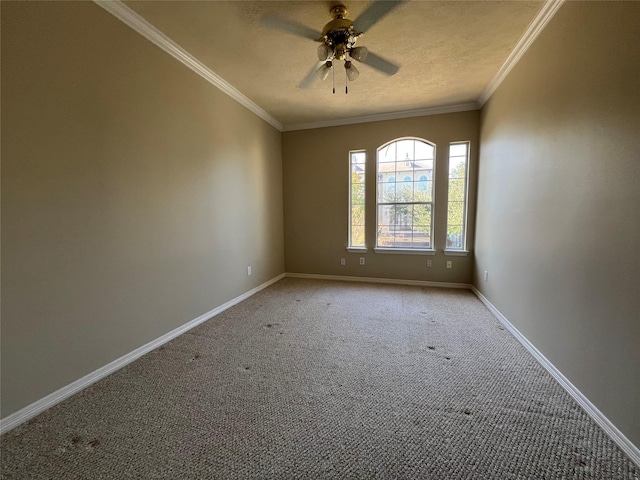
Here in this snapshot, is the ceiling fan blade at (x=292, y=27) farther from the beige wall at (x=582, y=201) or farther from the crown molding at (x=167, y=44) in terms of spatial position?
the beige wall at (x=582, y=201)

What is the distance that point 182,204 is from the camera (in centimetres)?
250

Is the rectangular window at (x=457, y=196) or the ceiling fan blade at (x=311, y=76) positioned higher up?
the ceiling fan blade at (x=311, y=76)

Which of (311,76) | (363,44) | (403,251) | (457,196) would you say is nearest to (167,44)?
(311,76)

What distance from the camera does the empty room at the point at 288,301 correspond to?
4.21ft

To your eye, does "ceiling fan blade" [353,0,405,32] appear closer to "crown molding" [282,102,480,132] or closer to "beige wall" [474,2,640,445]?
"beige wall" [474,2,640,445]

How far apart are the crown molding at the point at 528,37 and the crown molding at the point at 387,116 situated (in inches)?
22.2

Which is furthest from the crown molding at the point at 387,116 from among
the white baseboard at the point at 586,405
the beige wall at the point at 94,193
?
the white baseboard at the point at 586,405

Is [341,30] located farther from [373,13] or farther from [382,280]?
[382,280]

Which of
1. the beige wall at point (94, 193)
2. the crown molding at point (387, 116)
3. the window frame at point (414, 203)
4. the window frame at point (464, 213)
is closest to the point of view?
the beige wall at point (94, 193)

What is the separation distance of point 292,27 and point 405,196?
2799mm

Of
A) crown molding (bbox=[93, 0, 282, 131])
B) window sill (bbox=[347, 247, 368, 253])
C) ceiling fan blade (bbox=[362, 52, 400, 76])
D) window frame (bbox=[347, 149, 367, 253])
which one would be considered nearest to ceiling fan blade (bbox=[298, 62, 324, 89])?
ceiling fan blade (bbox=[362, 52, 400, 76])

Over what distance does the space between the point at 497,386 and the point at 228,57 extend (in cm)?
351

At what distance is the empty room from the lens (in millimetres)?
1282

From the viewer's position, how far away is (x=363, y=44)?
229 cm
